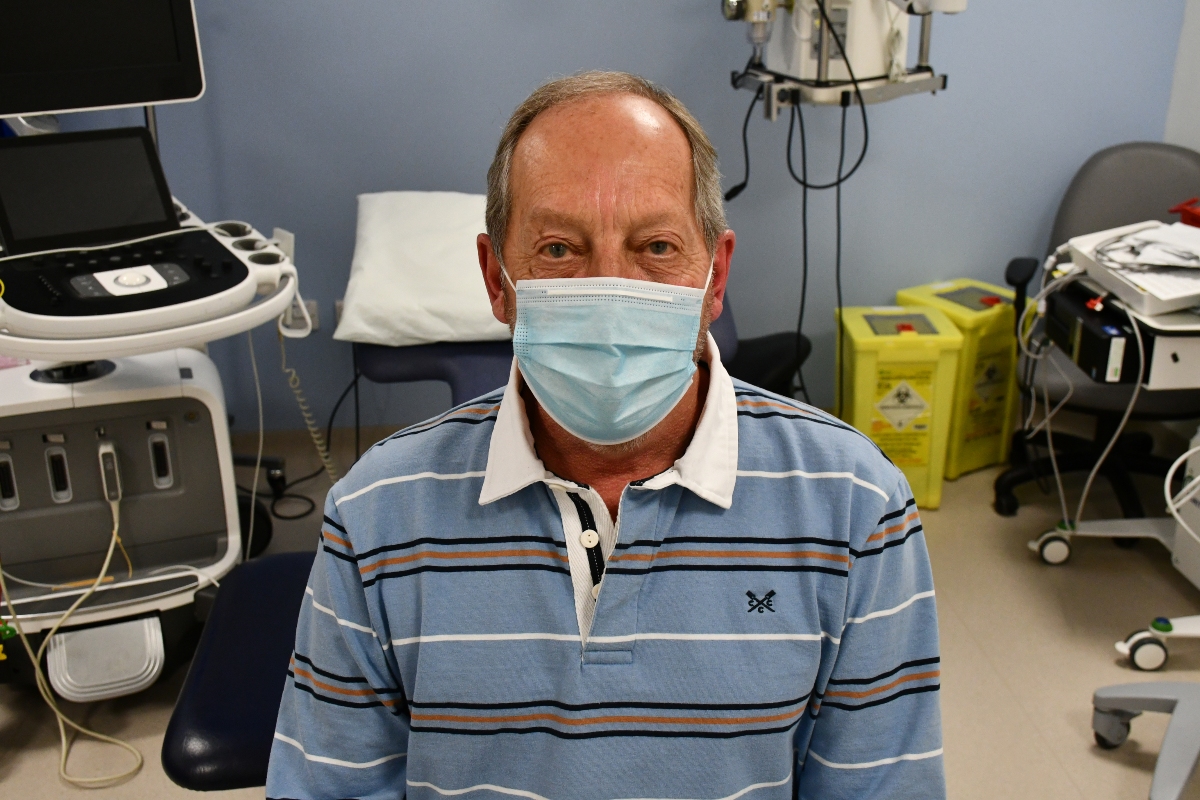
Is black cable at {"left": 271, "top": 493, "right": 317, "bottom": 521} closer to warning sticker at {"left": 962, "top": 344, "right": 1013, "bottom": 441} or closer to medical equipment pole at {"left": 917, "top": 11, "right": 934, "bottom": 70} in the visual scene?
warning sticker at {"left": 962, "top": 344, "right": 1013, "bottom": 441}

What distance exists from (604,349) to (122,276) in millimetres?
1254

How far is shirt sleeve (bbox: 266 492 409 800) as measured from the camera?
43.9 inches

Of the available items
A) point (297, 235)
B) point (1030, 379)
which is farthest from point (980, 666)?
point (297, 235)

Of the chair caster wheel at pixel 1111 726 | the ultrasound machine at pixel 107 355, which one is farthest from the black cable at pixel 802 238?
the ultrasound machine at pixel 107 355

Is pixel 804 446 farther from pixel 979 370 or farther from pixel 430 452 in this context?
pixel 979 370

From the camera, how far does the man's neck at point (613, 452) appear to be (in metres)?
1.15

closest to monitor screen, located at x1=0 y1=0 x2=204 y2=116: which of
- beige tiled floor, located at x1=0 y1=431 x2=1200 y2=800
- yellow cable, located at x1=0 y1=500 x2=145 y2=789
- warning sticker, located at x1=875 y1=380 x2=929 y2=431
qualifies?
yellow cable, located at x1=0 y1=500 x2=145 y2=789

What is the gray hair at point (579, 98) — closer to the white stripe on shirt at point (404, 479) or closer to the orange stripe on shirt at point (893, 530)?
the white stripe on shirt at point (404, 479)

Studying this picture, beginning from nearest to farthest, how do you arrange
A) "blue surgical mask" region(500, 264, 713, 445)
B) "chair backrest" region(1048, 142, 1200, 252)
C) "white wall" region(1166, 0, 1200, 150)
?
1. "blue surgical mask" region(500, 264, 713, 445)
2. "chair backrest" region(1048, 142, 1200, 252)
3. "white wall" region(1166, 0, 1200, 150)

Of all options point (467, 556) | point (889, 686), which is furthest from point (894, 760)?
point (467, 556)

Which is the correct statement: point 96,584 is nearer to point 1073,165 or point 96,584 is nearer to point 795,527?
point 795,527

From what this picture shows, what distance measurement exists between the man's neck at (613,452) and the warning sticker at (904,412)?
1928 mm

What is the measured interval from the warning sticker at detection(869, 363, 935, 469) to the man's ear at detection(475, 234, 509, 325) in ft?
6.58

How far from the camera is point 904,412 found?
3033 millimetres
